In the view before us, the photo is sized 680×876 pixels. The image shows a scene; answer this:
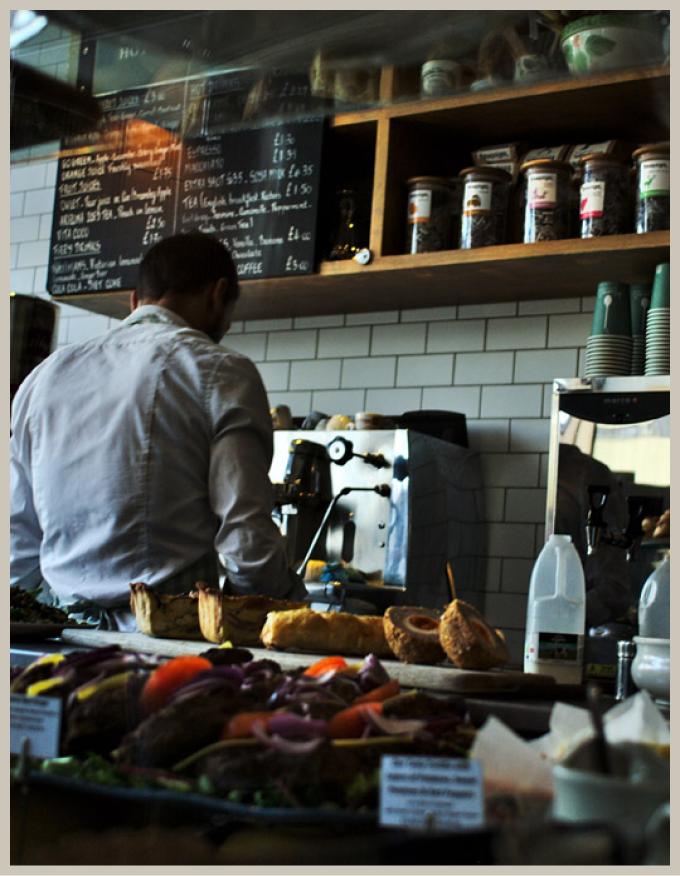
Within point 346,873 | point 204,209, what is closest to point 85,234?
point 204,209

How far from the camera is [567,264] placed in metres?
2.88

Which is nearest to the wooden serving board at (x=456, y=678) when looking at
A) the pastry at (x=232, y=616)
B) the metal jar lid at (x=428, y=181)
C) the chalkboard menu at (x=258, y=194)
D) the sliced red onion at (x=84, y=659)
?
the pastry at (x=232, y=616)

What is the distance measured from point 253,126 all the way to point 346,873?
1580mm

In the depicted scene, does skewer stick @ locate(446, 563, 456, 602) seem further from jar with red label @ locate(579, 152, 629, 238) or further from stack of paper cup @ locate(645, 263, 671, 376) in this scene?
jar with red label @ locate(579, 152, 629, 238)

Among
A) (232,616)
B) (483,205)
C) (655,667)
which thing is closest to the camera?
(655,667)

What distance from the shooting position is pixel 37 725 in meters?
0.76

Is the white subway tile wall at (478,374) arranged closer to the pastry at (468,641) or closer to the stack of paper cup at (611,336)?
the stack of paper cup at (611,336)

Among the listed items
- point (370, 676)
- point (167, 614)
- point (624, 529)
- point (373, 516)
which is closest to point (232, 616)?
point (167, 614)

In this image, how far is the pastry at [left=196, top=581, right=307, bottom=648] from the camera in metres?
1.32

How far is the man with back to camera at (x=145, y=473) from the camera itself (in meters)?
1.67

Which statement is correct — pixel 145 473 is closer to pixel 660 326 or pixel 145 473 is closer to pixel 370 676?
pixel 370 676

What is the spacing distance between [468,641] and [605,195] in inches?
75.9

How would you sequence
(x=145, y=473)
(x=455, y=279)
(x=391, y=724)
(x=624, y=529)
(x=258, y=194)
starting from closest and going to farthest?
(x=391, y=724)
(x=145, y=473)
(x=258, y=194)
(x=624, y=529)
(x=455, y=279)

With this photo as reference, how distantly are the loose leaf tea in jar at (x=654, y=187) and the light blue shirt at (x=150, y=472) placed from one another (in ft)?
4.63
